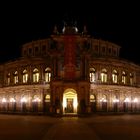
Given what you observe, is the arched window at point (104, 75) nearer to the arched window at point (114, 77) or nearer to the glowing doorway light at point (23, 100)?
the arched window at point (114, 77)

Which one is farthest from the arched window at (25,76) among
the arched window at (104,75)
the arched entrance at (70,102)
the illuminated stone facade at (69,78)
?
the arched window at (104,75)

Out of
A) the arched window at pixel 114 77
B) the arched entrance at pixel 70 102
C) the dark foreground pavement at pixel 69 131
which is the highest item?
the arched window at pixel 114 77

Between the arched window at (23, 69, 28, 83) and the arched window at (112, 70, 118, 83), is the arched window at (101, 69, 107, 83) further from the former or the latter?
the arched window at (23, 69, 28, 83)

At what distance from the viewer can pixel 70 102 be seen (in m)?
71.0

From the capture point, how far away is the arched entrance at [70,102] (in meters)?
70.1

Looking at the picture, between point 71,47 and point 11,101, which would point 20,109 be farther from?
point 71,47

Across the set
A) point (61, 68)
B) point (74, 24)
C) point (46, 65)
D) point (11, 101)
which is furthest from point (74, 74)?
point (11, 101)

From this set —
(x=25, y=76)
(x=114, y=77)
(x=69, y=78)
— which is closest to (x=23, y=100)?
(x=25, y=76)

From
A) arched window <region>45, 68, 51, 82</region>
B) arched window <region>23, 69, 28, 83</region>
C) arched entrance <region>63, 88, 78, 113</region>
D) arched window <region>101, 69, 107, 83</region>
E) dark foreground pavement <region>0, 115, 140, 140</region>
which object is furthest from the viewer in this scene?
arched window <region>23, 69, 28, 83</region>

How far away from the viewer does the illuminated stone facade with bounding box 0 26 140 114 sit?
6762 cm

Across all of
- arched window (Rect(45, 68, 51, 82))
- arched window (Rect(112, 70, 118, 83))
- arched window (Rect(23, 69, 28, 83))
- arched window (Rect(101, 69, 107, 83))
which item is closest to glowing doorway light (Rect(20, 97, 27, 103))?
arched window (Rect(23, 69, 28, 83))

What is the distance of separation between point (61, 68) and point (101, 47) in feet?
48.7

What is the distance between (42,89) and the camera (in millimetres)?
72812

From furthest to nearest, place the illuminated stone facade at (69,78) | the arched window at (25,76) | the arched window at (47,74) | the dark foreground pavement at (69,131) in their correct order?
the arched window at (25,76) → the arched window at (47,74) → the illuminated stone facade at (69,78) → the dark foreground pavement at (69,131)
